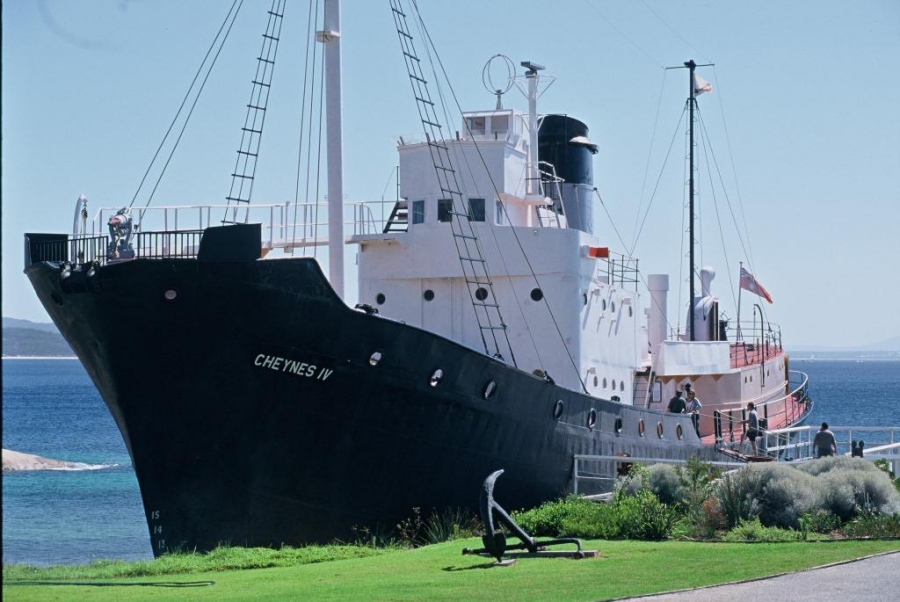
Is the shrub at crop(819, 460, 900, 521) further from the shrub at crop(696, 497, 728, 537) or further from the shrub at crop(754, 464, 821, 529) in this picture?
the shrub at crop(696, 497, 728, 537)

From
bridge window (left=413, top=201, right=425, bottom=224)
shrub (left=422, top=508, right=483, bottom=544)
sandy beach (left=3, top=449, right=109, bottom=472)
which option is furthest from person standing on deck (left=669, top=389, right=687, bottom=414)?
sandy beach (left=3, top=449, right=109, bottom=472)

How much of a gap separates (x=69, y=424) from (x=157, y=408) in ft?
258

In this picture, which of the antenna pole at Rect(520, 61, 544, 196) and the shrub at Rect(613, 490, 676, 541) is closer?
the shrub at Rect(613, 490, 676, 541)

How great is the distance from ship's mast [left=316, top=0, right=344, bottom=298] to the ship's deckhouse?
169 inches

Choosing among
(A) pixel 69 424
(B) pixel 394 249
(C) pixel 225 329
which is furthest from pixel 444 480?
(A) pixel 69 424

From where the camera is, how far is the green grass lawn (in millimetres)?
11188

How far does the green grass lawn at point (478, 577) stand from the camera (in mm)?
11188

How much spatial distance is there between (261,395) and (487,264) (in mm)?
6528

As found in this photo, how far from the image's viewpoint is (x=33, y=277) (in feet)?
54.4

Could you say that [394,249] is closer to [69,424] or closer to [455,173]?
[455,173]

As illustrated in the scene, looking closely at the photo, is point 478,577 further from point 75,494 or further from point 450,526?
point 75,494

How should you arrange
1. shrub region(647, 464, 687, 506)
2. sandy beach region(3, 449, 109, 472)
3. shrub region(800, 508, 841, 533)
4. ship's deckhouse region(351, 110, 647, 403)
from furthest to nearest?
sandy beach region(3, 449, 109, 472) < ship's deckhouse region(351, 110, 647, 403) < shrub region(647, 464, 687, 506) < shrub region(800, 508, 841, 533)

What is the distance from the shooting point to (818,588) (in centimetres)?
1049

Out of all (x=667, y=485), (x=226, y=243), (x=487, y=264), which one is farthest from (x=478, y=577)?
(x=487, y=264)
